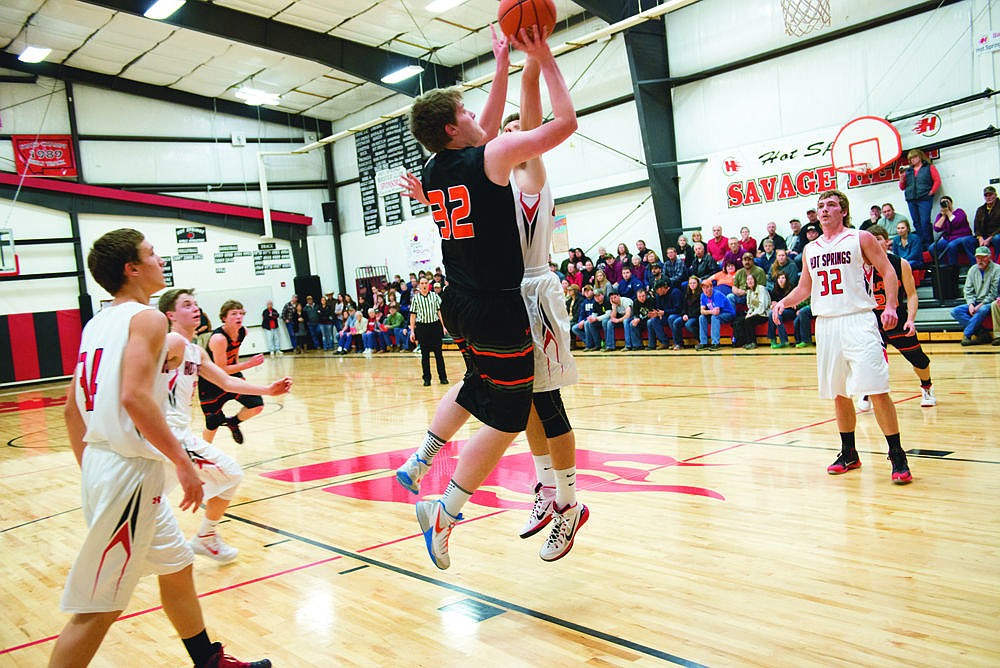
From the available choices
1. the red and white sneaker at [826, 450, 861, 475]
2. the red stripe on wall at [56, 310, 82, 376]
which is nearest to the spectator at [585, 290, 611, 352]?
the red and white sneaker at [826, 450, 861, 475]

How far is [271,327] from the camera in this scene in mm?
25250

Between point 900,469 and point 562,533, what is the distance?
Answer: 7.87 feet

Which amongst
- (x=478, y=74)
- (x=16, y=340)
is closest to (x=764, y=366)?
(x=478, y=74)

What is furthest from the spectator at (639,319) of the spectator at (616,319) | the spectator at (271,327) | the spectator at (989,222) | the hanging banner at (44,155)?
the hanging banner at (44,155)

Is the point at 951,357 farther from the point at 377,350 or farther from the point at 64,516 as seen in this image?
the point at 377,350

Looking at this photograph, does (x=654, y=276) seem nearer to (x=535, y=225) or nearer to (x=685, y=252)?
(x=685, y=252)

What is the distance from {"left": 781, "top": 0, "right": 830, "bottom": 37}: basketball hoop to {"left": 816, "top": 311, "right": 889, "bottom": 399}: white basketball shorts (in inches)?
422

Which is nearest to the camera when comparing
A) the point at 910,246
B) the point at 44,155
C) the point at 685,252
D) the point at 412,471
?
the point at 412,471

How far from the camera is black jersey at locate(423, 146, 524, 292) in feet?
10.1

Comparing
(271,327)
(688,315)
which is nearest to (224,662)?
(688,315)

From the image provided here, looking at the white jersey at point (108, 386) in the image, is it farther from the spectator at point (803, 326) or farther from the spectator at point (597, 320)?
the spectator at point (597, 320)

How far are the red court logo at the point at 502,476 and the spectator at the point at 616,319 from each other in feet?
27.9

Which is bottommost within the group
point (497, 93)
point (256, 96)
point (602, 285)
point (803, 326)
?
point (803, 326)

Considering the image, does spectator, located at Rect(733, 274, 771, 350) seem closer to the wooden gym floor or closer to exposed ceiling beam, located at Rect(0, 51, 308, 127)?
the wooden gym floor
